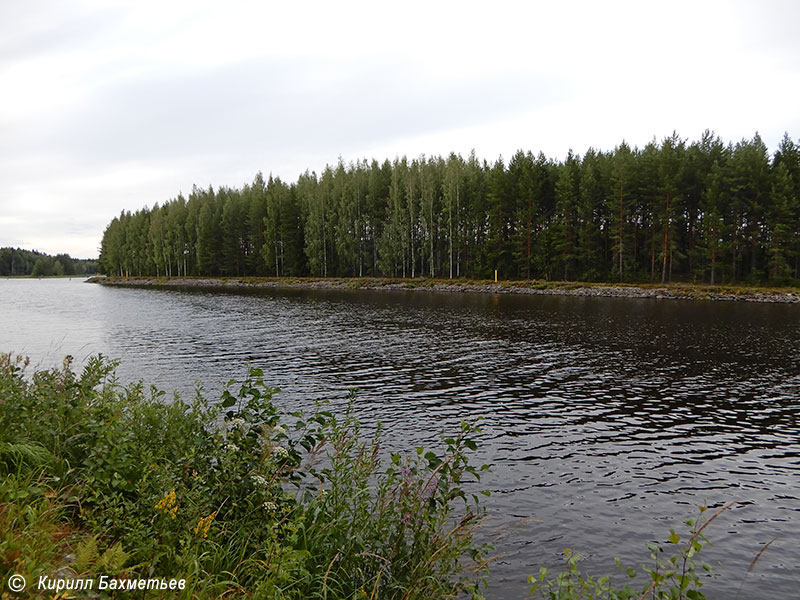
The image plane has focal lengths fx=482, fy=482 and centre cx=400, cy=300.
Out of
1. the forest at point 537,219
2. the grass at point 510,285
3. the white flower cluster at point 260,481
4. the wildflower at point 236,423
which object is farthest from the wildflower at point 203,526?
the forest at point 537,219

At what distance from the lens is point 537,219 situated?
80.4m

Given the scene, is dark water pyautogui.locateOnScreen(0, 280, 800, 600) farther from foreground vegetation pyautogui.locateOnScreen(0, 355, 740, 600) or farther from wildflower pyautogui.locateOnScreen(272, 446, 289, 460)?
wildflower pyautogui.locateOnScreen(272, 446, 289, 460)

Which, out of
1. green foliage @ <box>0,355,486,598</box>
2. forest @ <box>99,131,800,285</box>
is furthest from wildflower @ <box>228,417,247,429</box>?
forest @ <box>99,131,800,285</box>

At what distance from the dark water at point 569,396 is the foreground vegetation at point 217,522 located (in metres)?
1.98

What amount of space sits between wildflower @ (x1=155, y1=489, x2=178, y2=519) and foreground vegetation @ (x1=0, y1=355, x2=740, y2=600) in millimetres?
24

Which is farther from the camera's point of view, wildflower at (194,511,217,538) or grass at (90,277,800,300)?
grass at (90,277,800,300)

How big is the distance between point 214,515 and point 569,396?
1548cm

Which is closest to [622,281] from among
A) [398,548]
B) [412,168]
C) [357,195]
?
[412,168]

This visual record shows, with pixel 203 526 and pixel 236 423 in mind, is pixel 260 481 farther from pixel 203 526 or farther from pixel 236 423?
pixel 236 423

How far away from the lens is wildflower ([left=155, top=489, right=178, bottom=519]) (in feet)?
16.8

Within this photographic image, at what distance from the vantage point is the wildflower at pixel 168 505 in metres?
5.13

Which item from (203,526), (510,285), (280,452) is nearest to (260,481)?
(280,452)

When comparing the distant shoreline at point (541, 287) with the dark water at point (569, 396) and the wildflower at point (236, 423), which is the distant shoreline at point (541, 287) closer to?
the dark water at point (569, 396)

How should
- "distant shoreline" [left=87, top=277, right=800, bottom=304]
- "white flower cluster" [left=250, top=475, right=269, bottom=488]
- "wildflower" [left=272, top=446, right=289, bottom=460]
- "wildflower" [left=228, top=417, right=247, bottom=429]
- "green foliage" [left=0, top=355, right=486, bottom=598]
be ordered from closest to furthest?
"green foliage" [left=0, top=355, right=486, bottom=598] < "white flower cluster" [left=250, top=475, right=269, bottom=488] < "wildflower" [left=272, top=446, right=289, bottom=460] < "wildflower" [left=228, top=417, right=247, bottom=429] < "distant shoreline" [left=87, top=277, right=800, bottom=304]
